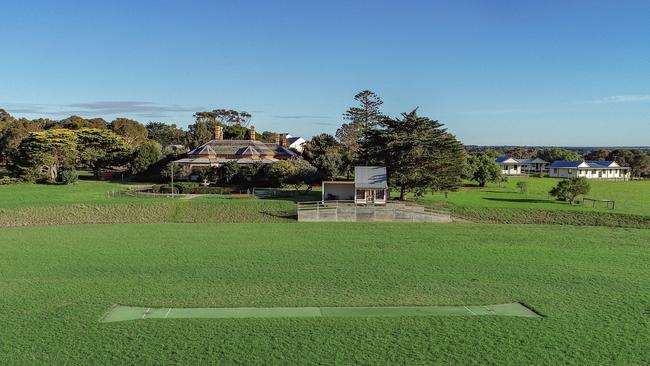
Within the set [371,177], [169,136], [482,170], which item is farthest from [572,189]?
[169,136]

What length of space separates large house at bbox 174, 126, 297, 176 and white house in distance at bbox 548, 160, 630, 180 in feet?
183

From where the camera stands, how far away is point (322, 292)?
15.9 m

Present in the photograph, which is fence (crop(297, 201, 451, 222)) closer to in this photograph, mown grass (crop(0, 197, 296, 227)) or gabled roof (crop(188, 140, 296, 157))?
mown grass (crop(0, 197, 296, 227))

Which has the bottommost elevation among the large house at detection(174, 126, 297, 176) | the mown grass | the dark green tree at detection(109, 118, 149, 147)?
the mown grass

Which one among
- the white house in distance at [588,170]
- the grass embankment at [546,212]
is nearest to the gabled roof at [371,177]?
the grass embankment at [546,212]

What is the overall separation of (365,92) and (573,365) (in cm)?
6848

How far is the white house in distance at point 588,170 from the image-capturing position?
295ft

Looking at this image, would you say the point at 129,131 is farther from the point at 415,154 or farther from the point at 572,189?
the point at 572,189

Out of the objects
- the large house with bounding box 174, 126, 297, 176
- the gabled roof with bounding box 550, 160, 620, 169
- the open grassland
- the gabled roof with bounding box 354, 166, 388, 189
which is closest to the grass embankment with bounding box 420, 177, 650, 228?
Answer: the gabled roof with bounding box 354, 166, 388, 189

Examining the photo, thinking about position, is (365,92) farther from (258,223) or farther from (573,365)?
(573,365)

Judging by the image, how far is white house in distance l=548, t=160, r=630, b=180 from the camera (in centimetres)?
9006

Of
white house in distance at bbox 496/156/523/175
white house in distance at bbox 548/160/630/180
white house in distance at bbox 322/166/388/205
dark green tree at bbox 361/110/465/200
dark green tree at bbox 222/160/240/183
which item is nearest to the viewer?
white house in distance at bbox 322/166/388/205

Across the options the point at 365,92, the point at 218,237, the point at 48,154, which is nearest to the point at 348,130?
the point at 365,92

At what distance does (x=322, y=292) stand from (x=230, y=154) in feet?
161
